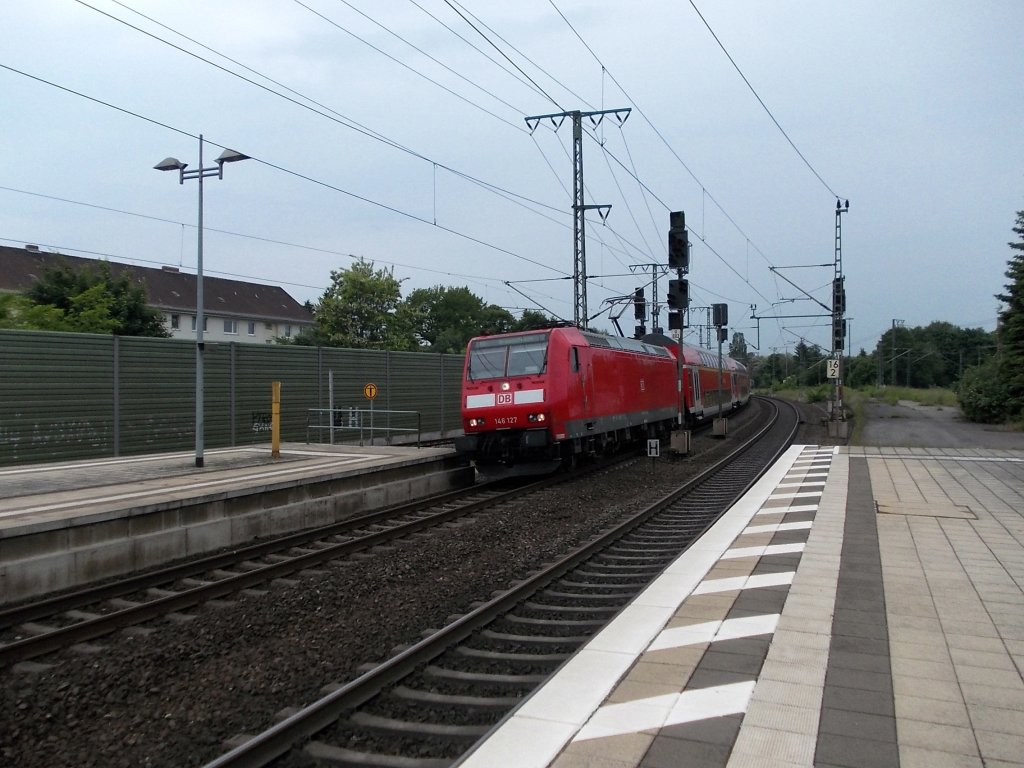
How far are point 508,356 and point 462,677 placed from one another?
1075cm

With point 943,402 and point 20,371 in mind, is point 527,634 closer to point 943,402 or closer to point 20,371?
point 20,371

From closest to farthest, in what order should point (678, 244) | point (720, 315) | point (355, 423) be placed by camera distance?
1. point (678, 244)
2. point (355, 423)
3. point (720, 315)

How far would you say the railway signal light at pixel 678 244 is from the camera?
17.5m

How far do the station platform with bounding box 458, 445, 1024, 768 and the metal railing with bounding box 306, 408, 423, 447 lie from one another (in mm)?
12763

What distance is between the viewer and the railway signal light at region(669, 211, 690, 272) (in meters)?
17.5

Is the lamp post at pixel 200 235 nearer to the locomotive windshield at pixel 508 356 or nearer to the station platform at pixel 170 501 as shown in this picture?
the station platform at pixel 170 501

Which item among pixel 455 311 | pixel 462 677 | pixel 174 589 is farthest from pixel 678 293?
pixel 455 311

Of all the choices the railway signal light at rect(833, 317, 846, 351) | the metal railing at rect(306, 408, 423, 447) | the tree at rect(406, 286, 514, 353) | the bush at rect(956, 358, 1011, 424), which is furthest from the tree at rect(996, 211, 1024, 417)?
the tree at rect(406, 286, 514, 353)

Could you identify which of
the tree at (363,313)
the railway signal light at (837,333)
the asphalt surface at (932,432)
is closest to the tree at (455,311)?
the tree at (363,313)

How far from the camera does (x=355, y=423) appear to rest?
2272 centimetres

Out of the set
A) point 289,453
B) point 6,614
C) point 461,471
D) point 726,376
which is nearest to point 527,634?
point 6,614

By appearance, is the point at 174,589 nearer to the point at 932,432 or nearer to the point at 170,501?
the point at 170,501

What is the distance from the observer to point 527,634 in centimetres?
626

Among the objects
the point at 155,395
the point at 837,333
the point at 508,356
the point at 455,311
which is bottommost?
the point at 155,395
